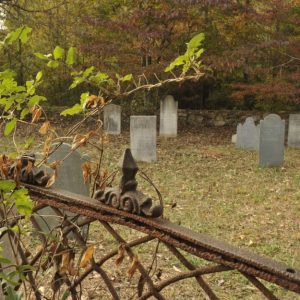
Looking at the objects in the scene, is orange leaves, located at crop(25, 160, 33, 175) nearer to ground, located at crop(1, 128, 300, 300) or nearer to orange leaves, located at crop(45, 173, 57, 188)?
orange leaves, located at crop(45, 173, 57, 188)

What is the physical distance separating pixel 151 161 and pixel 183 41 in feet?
25.8

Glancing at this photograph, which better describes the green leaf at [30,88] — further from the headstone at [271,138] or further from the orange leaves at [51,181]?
the headstone at [271,138]

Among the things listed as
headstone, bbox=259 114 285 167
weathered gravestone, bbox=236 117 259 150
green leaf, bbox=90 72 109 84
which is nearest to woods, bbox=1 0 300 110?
weathered gravestone, bbox=236 117 259 150

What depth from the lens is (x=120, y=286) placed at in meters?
4.17

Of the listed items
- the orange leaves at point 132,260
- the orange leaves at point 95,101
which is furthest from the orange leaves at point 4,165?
the orange leaves at point 132,260

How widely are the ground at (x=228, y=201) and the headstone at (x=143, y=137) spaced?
0.91 feet

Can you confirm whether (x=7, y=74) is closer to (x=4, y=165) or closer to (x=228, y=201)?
(x=4, y=165)

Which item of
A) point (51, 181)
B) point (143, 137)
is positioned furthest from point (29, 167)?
point (143, 137)

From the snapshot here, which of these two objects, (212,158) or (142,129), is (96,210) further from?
(212,158)

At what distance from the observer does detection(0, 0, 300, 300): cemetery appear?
64.3 inches

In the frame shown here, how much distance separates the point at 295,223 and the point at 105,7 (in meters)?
13.6

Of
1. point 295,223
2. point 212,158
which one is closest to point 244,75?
point 212,158

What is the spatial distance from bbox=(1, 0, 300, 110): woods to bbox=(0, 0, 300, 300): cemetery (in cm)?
5

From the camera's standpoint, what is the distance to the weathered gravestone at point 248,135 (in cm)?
1282
